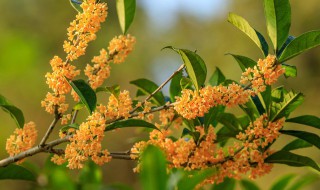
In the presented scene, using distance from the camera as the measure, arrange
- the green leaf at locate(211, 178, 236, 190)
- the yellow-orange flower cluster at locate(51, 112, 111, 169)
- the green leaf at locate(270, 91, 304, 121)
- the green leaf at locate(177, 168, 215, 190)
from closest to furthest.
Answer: the green leaf at locate(177, 168, 215, 190), the yellow-orange flower cluster at locate(51, 112, 111, 169), the green leaf at locate(270, 91, 304, 121), the green leaf at locate(211, 178, 236, 190)

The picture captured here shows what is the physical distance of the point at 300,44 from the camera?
5.03 feet

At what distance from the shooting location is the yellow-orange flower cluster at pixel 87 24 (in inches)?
58.9

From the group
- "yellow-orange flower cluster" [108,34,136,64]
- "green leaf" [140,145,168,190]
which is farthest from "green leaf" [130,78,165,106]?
"green leaf" [140,145,168,190]

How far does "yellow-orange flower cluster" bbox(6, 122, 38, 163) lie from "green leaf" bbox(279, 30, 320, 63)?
33.8 inches

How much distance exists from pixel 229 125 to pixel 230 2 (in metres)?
10.4

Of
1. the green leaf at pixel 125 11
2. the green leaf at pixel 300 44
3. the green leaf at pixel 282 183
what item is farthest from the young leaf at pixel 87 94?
the green leaf at pixel 282 183

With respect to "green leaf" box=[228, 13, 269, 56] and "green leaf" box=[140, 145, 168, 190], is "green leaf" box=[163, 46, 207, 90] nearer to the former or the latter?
"green leaf" box=[228, 13, 269, 56]

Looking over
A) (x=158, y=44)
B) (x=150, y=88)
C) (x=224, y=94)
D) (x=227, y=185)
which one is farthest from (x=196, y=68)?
(x=158, y=44)

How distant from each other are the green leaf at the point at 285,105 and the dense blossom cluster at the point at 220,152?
0.10 feet

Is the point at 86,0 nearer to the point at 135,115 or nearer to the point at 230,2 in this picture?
the point at 135,115

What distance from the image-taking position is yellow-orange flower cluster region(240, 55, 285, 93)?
1.46 metres

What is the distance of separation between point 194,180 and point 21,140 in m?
1.03

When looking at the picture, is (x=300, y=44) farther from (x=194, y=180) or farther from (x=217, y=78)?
(x=194, y=180)

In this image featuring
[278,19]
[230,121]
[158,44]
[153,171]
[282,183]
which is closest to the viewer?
[153,171]
